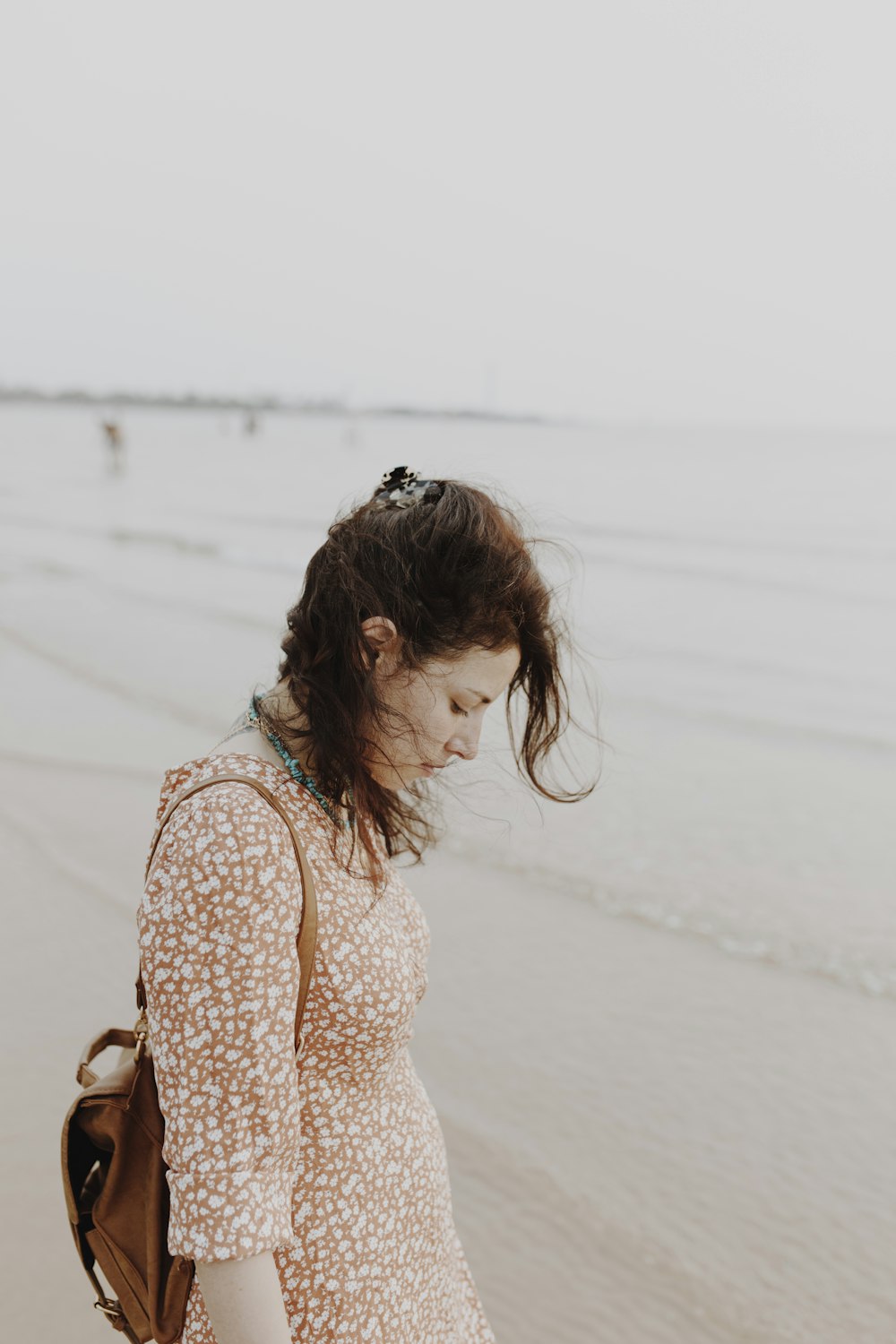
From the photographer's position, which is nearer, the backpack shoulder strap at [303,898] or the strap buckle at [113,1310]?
the backpack shoulder strap at [303,898]

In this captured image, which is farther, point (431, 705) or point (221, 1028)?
point (431, 705)

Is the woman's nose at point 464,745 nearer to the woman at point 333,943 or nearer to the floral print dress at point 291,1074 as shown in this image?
the woman at point 333,943

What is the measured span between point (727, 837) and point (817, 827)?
571 millimetres

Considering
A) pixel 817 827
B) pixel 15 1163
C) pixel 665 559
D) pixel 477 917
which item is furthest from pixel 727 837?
pixel 665 559

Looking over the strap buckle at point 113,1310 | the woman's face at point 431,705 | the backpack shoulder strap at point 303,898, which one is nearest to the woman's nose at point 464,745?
the woman's face at point 431,705

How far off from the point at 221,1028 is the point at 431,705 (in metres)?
0.53

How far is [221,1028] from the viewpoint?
3.82 feet

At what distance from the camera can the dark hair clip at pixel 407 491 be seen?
148 cm

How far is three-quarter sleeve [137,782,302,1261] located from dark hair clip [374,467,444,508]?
0.52 meters

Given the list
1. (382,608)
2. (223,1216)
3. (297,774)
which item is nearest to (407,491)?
(382,608)

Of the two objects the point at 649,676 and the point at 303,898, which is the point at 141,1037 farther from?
the point at 649,676

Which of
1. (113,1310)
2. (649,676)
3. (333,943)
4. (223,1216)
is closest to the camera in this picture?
(223,1216)

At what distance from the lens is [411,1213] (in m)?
1.55

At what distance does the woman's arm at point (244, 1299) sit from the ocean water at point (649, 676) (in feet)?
3.56
